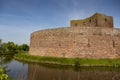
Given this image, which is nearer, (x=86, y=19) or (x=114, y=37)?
(x=114, y=37)

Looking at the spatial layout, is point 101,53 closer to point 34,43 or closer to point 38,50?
point 38,50

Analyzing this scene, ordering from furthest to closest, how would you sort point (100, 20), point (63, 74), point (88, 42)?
1. point (100, 20)
2. point (88, 42)
3. point (63, 74)

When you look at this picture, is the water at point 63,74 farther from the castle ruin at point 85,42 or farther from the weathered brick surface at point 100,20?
the weathered brick surface at point 100,20

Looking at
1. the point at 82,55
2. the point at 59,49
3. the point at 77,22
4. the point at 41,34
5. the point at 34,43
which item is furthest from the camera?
the point at 77,22

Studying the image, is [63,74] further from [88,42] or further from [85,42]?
[88,42]

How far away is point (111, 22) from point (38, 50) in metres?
11.3

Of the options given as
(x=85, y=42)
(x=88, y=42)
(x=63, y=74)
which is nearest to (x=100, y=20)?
(x=88, y=42)

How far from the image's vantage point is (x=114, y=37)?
18.2m

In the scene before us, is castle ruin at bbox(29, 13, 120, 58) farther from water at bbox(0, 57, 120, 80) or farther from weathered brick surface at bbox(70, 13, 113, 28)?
water at bbox(0, 57, 120, 80)

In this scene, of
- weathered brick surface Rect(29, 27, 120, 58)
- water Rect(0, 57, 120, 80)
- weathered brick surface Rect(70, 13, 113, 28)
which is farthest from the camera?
weathered brick surface Rect(70, 13, 113, 28)

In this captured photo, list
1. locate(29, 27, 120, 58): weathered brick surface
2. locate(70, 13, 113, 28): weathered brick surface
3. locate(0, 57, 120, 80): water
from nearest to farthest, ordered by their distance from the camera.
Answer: locate(0, 57, 120, 80): water < locate(29, 27, 120, 58): weathered brick surface < locate(70, 13, 113, 28): weathered brick surface

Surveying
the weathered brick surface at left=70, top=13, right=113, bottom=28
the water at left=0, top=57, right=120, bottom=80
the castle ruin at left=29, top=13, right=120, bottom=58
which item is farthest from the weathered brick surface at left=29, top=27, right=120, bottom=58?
the water at left=0, top=57, right=120, bottom=80

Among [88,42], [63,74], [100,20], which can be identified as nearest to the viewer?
[63,74]

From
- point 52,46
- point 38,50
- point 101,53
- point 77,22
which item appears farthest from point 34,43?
point 101,53
